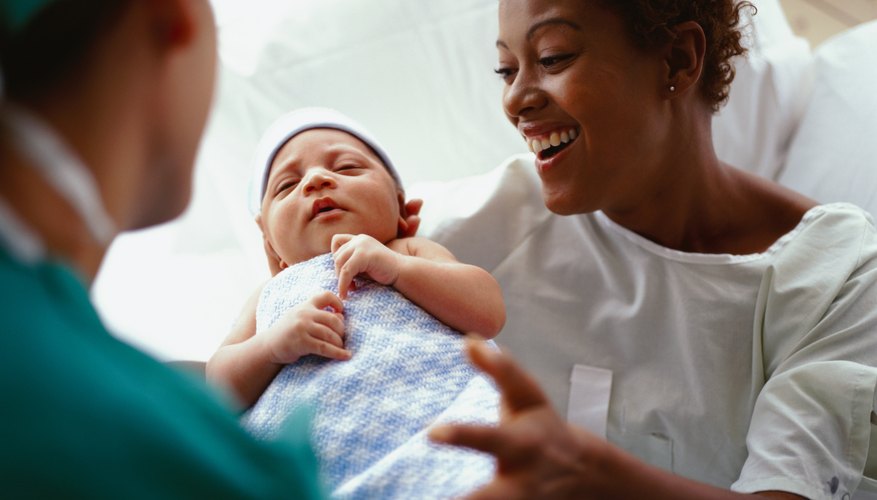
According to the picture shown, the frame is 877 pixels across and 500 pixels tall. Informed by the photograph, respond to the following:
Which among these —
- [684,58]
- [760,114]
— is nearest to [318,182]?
[684,58]

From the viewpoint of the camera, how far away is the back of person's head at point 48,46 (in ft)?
1.98

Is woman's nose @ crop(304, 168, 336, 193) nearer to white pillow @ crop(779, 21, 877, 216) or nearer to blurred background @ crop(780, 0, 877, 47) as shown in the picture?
white pillow @ crop(779, 21, 877, 216)

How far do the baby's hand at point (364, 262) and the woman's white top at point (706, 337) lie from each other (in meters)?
0.39

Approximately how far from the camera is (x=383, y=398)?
3.55 feet

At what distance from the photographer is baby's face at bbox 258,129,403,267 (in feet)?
4.40

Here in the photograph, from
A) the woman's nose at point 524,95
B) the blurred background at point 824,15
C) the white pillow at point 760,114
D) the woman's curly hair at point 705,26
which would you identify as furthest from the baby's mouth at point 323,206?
the blurred background at point 824,15

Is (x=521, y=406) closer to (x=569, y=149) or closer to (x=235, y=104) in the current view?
(x=569, y=149)

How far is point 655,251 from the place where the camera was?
1575 millimetres

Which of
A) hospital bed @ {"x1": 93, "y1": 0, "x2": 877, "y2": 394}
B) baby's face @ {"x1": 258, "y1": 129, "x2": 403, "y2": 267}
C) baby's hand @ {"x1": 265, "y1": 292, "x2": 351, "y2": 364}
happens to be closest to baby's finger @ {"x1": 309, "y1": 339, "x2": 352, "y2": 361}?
baby's hand @ {"x1": 265, "y1": 292, "x2": 351, "y2": 364}

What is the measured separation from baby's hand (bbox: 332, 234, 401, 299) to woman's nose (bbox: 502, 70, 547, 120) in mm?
361

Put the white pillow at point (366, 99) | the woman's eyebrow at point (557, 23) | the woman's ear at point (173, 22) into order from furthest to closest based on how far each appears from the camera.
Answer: the white pillow at point (366, 99) < the woman's eyebrow at point (557, 23) < the woman's ear at point (173, 22)

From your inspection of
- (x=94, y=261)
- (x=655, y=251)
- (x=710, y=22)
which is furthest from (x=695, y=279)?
(x=94, y=261)

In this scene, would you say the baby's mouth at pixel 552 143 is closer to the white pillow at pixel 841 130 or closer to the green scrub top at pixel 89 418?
the white pillow at pixel 841 130

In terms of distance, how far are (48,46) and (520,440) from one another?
19.3 inches
